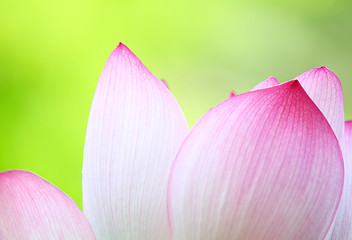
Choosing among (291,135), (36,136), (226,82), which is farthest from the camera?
(226,82)

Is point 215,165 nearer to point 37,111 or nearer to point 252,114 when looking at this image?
point 252,114

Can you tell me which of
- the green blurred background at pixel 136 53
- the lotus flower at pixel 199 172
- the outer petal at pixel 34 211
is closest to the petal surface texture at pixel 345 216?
the lotus flower at pixel 199 172

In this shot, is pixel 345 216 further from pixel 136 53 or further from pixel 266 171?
pixel 136 53

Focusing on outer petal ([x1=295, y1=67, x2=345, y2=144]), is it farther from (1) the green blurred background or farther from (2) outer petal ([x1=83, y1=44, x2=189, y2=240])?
(1) the green blurred background

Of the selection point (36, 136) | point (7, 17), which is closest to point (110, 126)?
point (36, 136)

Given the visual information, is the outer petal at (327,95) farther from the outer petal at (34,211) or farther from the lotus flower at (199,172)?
the outer petal at (34,211)

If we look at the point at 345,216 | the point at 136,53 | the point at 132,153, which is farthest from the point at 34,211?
the point at 136,53
